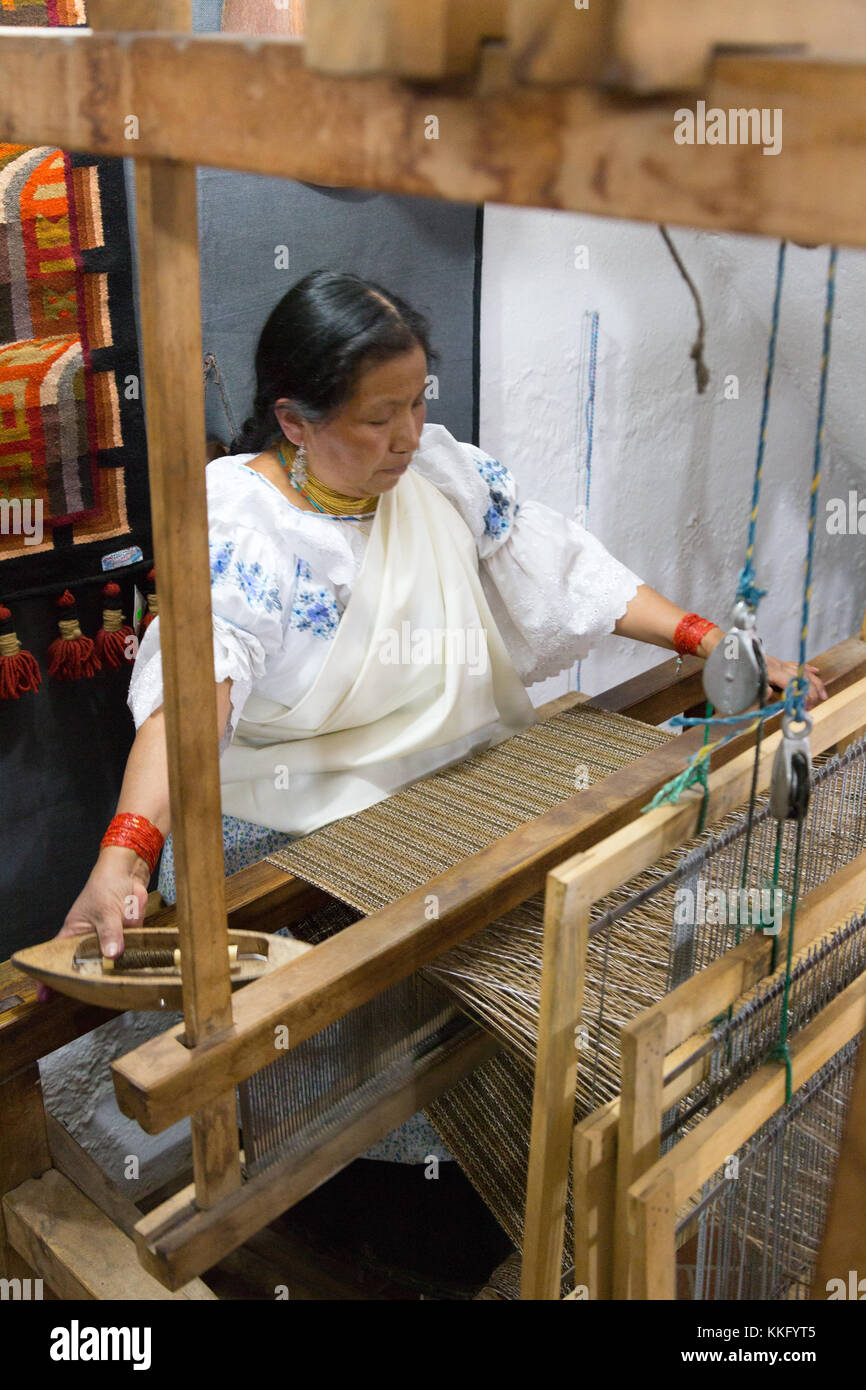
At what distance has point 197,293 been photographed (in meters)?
0.86

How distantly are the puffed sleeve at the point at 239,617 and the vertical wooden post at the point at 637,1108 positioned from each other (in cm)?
75

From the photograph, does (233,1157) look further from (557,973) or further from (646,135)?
(646,135)

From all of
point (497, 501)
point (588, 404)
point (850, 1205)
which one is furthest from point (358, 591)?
point (588, 404)

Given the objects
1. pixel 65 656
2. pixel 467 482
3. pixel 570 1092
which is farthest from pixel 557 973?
pixel 65 656

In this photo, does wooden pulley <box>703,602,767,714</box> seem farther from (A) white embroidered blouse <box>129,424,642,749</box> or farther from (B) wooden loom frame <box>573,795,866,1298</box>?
(A) white embroidered blouse <box>129,424,642,749</box>

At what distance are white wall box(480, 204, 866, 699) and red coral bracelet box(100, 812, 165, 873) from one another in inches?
56.6

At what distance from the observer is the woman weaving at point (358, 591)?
1603mm

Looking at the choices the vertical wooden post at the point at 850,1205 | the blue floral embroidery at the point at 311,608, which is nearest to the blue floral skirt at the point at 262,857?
the blue floral embroidery at the point at 311,608

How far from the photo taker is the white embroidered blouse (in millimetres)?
1573

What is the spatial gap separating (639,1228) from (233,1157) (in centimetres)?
42

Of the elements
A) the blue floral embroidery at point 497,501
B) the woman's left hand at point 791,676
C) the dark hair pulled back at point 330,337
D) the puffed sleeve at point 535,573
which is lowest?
the woman's left hand at point 791,676

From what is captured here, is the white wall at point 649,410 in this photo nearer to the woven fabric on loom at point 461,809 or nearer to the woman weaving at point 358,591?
the woman weaving at point 358,591

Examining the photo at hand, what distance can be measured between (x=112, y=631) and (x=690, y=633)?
938mm

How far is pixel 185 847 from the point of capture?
0.97 meters
